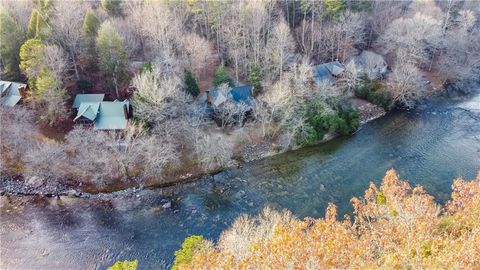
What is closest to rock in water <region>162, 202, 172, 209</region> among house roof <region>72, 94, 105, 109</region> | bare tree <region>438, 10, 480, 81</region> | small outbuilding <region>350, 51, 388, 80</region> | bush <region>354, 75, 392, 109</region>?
house roof <region>72, 94, 105, 109</region>

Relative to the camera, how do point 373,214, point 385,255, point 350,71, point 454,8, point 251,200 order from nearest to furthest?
1. point 385,255
2. point 373,214
3. point 251,200
4. point 350,71
5. point 454,8

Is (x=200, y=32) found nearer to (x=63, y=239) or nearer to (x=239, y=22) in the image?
(x=239, y=22)

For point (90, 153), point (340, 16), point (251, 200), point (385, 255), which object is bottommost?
point (251, 200)

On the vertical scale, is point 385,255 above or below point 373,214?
above

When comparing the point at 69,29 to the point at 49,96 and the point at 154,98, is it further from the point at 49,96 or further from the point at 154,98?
the point at 154,98

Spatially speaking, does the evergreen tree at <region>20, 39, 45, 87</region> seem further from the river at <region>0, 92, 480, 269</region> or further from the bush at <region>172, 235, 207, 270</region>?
the bush at <region>172, 235, 207, 270</region>

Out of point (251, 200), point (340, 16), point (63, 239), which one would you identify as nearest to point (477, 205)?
point (251, 200)
